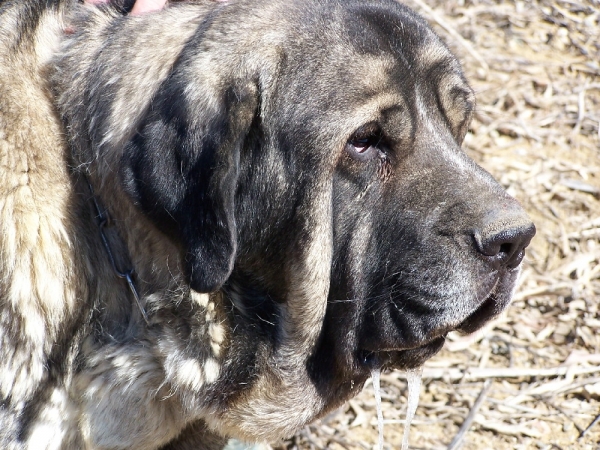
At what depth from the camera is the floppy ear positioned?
2.72 m

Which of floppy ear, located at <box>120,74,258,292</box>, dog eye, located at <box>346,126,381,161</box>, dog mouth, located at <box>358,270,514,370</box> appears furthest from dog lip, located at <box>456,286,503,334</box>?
floppy ear, located at <box>120,74,258,292</box>

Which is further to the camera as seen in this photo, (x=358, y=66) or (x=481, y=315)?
(x=481, y=315)

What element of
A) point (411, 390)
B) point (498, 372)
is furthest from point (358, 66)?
point (498, 372)

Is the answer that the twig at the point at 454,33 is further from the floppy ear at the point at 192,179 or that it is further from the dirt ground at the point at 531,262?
the floppy ear at the point at 192,179

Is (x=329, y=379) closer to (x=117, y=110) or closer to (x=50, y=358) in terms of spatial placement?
(x=50, y=358)

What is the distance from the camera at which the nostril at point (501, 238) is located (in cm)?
276

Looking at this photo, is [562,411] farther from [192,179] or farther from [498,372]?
[192,179]

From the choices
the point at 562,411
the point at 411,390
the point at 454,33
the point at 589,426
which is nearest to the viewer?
the point at 411,390

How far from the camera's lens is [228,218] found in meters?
2.73

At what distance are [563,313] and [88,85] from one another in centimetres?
322

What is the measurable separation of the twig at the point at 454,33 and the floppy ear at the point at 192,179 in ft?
14.1

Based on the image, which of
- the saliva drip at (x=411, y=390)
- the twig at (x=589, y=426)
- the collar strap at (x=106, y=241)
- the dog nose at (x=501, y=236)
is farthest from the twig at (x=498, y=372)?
the collar strap at (x=106, y=241)

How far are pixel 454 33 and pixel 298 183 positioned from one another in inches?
170

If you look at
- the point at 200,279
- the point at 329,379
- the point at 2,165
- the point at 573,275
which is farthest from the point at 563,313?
the point at 2,165
